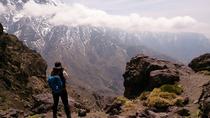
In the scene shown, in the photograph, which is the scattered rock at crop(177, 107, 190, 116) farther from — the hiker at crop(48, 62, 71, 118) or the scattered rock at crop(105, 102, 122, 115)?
the hiker at crop(48, 62, 71, 118)

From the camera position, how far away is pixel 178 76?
3947cm

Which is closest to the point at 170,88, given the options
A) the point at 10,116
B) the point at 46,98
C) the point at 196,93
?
the point at 196,93

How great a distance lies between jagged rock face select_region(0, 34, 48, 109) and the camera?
170ft

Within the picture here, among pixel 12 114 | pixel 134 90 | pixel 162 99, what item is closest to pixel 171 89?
pixel 162 99

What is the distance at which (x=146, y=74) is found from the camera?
42.4 meters

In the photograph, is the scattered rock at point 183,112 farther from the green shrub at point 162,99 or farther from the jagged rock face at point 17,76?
the jagged rock face at point 17,76

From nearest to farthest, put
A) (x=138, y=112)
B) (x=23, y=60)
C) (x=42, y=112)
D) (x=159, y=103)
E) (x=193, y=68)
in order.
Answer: (x=138, y=112) < (x=159, y=103) < (x=42, y=112) < (x=193, y=68) < (x=23, y=60)

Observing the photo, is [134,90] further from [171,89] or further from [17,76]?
[17,76]

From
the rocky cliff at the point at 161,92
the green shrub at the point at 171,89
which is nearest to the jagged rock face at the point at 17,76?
the rocky cliff at the point at 161,92

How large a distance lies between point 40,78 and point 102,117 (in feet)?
117

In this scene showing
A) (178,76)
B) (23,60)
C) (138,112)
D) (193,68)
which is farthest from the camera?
(23,60)

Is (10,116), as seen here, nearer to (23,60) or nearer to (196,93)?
(196,93)

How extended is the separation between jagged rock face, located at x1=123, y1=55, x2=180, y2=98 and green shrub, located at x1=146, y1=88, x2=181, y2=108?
3906 millimetres

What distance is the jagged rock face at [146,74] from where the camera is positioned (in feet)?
127
